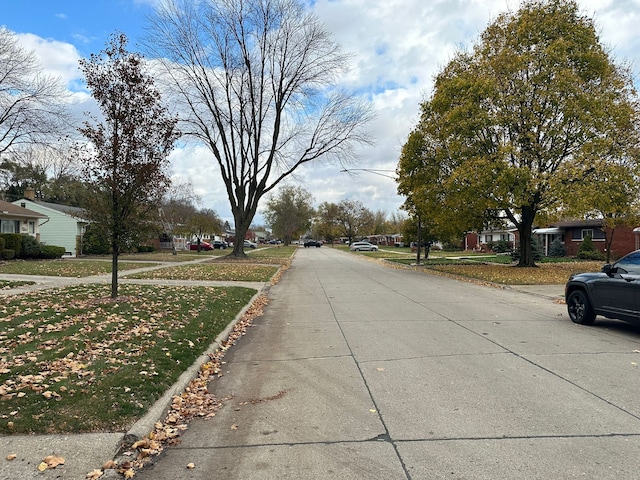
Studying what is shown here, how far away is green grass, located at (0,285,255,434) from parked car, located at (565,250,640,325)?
7.38m

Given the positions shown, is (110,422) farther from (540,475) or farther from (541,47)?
(541,47)

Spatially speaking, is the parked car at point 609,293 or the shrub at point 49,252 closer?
the parked car at point 609,293

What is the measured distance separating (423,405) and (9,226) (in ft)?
116

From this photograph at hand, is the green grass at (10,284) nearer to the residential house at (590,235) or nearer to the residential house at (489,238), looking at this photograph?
the residential house at (590,235)

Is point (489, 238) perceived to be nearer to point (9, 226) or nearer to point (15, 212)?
point (15, 212)

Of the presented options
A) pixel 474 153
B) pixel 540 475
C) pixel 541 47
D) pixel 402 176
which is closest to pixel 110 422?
pixel 540 475

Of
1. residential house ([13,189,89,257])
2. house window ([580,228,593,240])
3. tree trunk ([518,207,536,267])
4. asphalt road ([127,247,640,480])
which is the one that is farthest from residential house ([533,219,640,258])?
residential house ([13,189,89,257])

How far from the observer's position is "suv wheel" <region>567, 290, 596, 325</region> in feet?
31.8

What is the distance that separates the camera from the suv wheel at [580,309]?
9.70m

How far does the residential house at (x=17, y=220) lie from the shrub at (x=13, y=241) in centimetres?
267

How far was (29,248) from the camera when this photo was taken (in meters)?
30.0

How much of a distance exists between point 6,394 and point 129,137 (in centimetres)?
681

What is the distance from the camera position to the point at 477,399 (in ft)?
17.0

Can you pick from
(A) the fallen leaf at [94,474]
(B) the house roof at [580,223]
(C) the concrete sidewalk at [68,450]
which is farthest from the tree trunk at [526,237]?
(A) the fallen leaf at [94,474]
